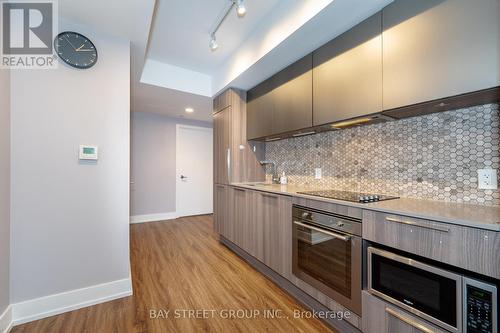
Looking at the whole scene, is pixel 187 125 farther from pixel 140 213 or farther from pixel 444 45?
pixel 444 45

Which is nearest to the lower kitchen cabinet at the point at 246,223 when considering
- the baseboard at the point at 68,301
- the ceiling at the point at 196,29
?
the baseboard at the point at 68,301

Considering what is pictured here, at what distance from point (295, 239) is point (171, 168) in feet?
11.9

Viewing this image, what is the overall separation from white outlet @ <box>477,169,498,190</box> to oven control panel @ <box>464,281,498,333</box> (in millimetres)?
674

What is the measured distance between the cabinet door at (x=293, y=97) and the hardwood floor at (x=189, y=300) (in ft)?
5.43

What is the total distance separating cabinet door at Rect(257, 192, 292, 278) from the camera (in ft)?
6.28

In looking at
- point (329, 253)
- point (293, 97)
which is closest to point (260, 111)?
point (293, 97)

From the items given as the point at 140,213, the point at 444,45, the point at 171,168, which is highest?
the point at 444,45

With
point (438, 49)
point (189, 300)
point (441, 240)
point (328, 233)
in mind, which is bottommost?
point (189, 300)

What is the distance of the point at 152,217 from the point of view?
4469mm

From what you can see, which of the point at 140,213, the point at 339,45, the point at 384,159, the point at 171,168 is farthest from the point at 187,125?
the point at 384,159

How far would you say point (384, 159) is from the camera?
5.76 feet

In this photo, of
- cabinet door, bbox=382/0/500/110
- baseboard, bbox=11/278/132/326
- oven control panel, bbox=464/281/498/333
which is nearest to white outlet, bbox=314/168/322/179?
cabinet door, bbox=382/0/500/110

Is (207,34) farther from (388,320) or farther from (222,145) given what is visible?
(388,320)

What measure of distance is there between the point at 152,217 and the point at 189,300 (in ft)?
10.1
